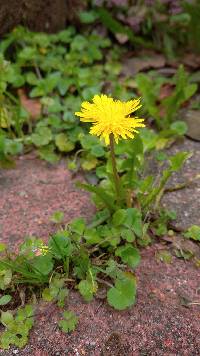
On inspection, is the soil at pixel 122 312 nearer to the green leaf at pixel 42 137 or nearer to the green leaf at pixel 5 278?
the green leaf at pixel 5 278

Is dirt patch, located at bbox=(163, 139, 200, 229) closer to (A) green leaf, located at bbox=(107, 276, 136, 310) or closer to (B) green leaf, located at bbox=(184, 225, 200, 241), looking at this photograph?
(B) green leaf, located at bbox=(184, 225, 200, 241)

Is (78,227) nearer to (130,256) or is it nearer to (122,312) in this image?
(130,256)

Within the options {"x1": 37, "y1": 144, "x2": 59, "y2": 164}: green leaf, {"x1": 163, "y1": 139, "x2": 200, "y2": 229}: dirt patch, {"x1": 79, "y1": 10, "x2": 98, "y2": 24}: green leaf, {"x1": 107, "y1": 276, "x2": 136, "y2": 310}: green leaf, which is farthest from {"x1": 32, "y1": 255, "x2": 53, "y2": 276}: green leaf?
{"x1": 79, "y1": 10, "x2": 98, "y2": 24}: green leaf

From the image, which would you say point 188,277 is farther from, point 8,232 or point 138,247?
point 8,232

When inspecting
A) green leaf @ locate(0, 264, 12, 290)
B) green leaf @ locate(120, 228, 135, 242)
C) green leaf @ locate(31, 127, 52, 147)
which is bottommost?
green leaf @ locate(0, 264, 12, 290)

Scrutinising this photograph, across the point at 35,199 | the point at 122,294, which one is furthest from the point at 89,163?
the point at 122,294

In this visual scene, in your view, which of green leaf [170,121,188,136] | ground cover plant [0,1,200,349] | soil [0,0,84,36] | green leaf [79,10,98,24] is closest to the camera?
ground cover plant [0,1,200,349]
